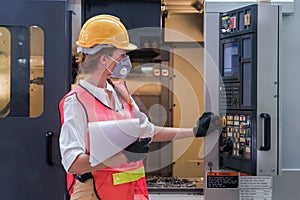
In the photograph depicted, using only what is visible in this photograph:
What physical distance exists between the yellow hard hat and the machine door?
1.99 feet

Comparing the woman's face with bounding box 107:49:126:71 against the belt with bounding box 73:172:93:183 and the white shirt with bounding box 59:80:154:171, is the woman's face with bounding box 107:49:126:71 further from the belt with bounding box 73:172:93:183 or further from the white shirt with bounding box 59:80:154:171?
the belt with bounding box 73:172:93:183

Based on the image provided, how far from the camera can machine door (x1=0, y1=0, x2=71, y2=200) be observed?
8.27ft

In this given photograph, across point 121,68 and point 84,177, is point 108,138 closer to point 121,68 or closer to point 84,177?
point 84,177

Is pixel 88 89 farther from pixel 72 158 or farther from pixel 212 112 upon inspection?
pixel 212 112

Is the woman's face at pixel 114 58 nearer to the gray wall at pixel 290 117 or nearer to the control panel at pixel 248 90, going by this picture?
the control panel at pixel 248 90

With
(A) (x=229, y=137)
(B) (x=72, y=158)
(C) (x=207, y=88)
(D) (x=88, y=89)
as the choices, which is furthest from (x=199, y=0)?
(B) (x=72, y=158)

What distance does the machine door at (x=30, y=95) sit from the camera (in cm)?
252

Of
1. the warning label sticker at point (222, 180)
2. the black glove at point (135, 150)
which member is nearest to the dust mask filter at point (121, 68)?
the black glove at point (135, 150)

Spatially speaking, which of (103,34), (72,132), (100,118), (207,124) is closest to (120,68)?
(103,34)

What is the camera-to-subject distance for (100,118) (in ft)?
6.13

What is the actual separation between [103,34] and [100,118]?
1.33ft

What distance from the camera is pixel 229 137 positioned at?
8.10ft

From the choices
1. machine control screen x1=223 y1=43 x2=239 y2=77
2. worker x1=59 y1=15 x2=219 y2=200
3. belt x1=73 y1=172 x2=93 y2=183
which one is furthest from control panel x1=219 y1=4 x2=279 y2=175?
Answer: belt x1=73 y1=172 x2=93 y2=183

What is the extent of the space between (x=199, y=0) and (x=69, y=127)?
2226 mm
